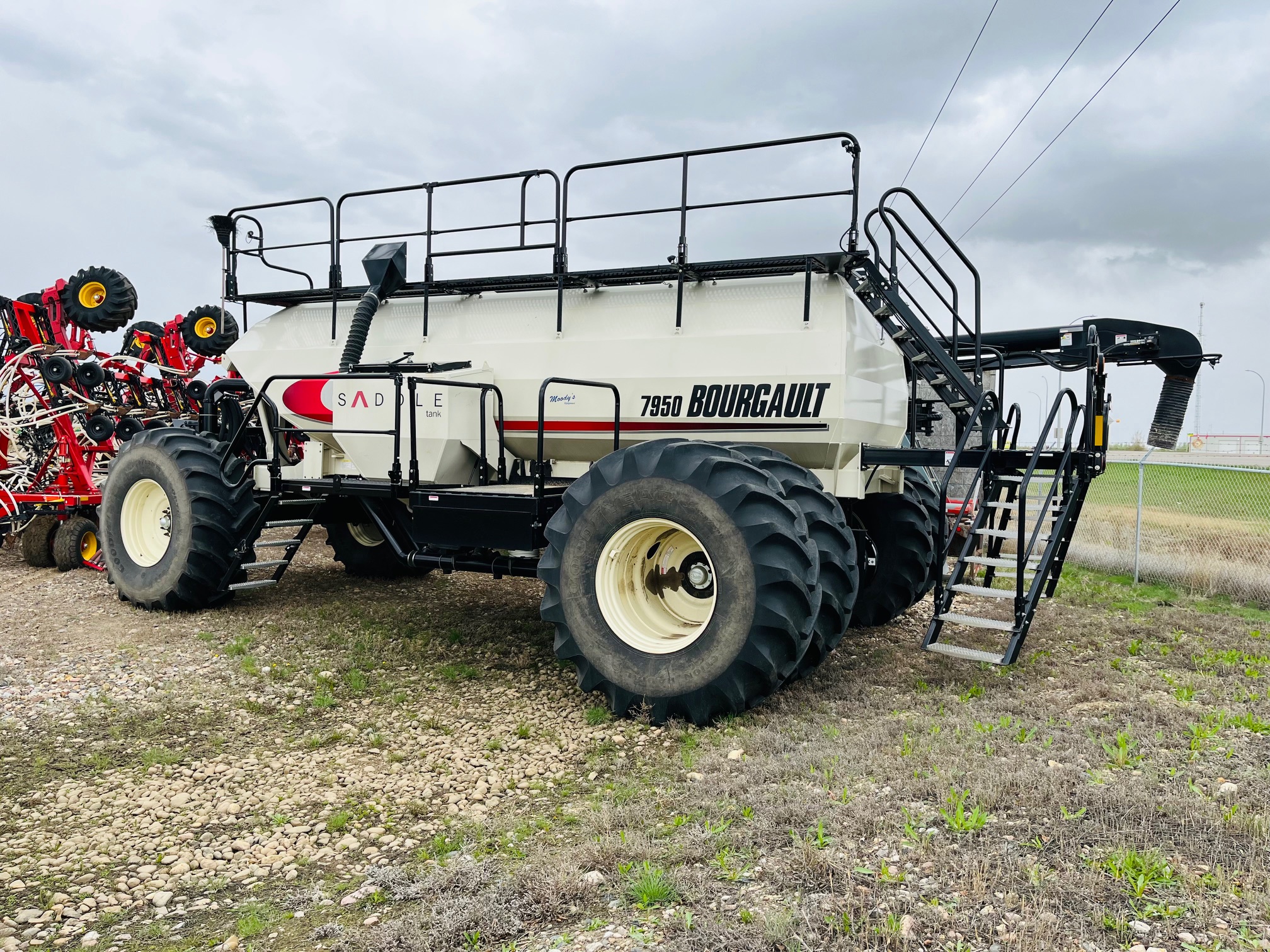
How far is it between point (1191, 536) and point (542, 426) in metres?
9.04

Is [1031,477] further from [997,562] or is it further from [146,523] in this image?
[146,523]

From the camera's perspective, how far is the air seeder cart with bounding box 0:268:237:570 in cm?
1144

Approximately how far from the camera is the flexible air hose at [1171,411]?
31.2 feet

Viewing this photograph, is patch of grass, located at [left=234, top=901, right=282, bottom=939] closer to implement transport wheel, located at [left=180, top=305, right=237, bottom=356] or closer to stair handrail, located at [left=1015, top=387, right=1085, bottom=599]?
stair handrail, located at [left=1015, top=387, right=1085, bottom=599]

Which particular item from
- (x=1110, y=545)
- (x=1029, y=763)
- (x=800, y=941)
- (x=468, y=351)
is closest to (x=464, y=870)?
(x=800, y=941)

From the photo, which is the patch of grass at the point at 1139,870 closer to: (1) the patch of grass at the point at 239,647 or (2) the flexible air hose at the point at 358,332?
(1) the patch of grass at the point at 239,647

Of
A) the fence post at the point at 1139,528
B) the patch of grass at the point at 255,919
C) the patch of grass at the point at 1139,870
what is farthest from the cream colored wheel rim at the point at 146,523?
the fence post at the point at 1139,528

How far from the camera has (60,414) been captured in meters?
11.7

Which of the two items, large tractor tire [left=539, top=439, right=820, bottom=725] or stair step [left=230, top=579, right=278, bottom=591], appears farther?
stair step [left=230, top=579, right=278, bottom=591]

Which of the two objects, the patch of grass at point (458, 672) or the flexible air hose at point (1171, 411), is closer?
Result: the patch of grass at point (458, 672)

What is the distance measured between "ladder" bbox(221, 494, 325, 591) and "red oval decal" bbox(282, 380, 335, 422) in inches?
28.8

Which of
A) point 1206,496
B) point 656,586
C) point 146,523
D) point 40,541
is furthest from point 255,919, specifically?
point 1206,496

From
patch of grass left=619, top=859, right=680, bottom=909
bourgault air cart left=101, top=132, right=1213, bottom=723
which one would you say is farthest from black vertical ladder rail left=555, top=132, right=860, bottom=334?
patch of grass left=619, top=859, right=680, bottom=909

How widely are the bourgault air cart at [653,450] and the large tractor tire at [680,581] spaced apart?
0.05ft
